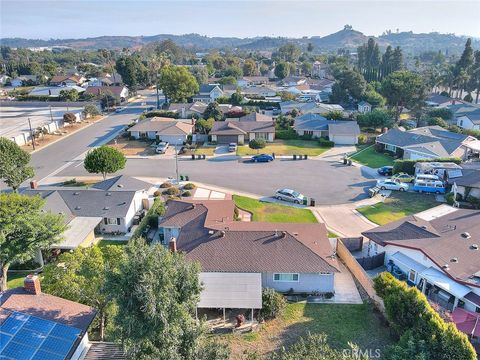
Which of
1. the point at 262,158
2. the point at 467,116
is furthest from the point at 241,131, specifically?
the point at 467,116

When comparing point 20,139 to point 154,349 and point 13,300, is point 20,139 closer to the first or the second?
point 13,300

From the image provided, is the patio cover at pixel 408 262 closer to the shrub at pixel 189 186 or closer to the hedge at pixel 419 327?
the hedge at pixel 419 327

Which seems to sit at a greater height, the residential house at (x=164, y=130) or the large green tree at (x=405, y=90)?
the large green tree at (x=405, y=90)

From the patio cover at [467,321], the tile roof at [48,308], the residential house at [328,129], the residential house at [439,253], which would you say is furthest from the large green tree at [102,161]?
the patio cover at [467,321]

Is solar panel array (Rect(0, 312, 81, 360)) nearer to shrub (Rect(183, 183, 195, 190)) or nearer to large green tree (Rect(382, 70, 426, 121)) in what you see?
shrub (Rect(183, 183, 195, 190))

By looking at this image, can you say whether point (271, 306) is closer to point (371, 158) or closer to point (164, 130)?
point (371, 158)
